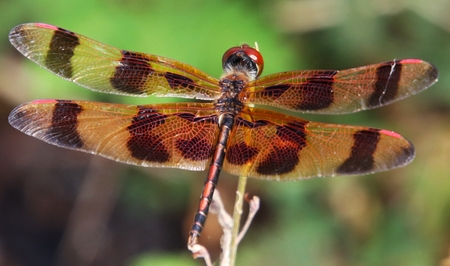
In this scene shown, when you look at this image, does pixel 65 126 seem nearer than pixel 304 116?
Yes

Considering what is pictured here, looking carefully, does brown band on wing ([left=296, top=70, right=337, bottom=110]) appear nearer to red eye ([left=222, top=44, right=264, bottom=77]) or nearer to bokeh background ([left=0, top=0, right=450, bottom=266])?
red eye ([left=222, top=44, right=264, bottom=77])

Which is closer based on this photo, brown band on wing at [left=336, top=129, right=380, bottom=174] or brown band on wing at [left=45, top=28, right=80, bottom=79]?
brown band on wing at [left=336, top=129, right=380, bottom=174]

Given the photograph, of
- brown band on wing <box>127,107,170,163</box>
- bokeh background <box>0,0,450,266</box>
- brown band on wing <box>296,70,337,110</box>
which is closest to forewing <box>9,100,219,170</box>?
brown band on wing <box>127,107,170,163</box>

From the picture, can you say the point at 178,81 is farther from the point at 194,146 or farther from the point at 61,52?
the point at 61,52

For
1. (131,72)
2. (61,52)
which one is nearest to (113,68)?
(131,72)

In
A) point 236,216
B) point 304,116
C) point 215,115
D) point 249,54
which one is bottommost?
point 236,216

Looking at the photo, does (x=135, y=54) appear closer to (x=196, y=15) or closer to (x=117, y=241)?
(x=196, y=15)

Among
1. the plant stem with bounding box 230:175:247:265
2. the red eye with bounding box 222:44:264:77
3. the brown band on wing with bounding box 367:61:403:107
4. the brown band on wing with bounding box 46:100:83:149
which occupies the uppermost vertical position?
the red eye with bounding box 222:44:264:77
